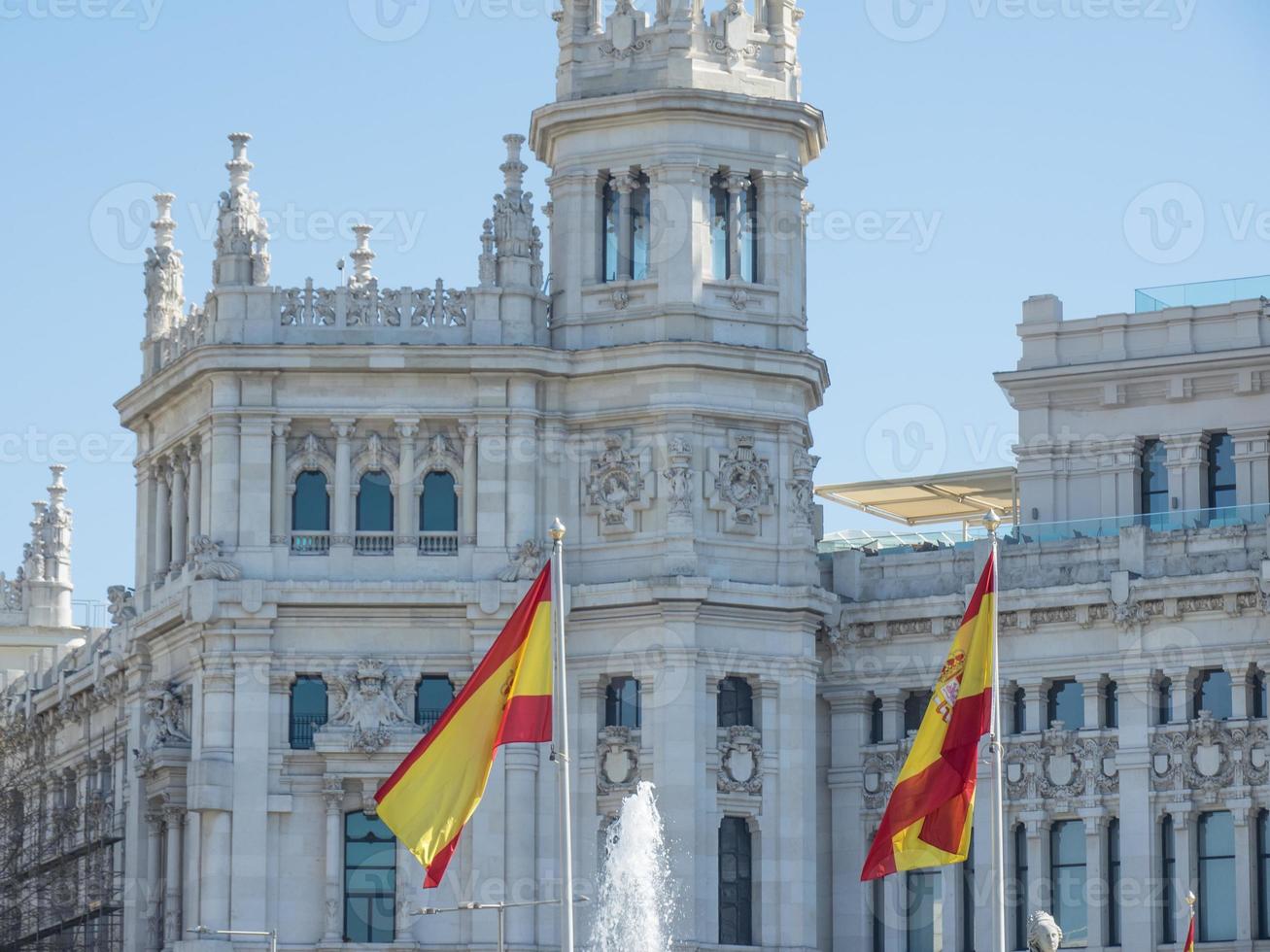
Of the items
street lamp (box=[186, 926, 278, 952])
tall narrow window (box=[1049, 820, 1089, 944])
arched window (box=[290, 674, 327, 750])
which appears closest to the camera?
street lamp (box=[186, 926, 278, 952])

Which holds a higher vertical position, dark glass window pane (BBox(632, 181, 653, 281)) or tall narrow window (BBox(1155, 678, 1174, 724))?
dark glass window pane (BBox(632, 181, 653, 281))

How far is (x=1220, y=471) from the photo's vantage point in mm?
76562

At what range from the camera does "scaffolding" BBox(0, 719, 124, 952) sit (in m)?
78.6

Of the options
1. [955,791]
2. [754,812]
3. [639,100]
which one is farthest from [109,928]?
[955,791]

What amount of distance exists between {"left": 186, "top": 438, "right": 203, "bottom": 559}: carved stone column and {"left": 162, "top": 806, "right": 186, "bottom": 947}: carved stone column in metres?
5.44

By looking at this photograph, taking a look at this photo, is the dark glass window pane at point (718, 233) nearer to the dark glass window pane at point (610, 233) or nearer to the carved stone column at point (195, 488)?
the dark glass window pane at point (610, 233)

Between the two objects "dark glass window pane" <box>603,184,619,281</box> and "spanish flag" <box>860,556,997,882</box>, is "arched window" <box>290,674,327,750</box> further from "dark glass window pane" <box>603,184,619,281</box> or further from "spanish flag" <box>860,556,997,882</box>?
"spanish flag" <box>860,556,997,882</box>

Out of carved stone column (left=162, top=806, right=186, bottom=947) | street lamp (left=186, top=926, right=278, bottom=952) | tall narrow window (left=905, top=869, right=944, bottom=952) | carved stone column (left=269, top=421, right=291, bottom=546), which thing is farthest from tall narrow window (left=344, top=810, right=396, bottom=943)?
tall narrow window (left=905, top=869, right=944, bottom=952)

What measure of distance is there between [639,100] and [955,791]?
2714 centimetres

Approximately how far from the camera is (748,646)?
71750mm

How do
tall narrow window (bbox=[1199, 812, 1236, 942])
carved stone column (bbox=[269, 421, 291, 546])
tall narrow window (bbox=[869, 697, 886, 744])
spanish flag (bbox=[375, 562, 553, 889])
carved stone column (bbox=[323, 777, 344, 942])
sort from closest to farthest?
spanish flag (bbox=[375, 562, 553, 889]) → tall narrow window (bbox=[1199, 812, 1236, 942]) → carved stone column (bbox=[323, 777, 344, 942]) → carved stone column (bbox=[269, 421, 291, 546]) → tall narrow window (bbox=[869, 697, 886, 744])

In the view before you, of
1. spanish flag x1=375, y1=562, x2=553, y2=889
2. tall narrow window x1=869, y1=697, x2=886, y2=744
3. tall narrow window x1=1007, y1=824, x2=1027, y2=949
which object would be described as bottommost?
tall narrow window x1=1007, y1=824, x2=1027, y2=949

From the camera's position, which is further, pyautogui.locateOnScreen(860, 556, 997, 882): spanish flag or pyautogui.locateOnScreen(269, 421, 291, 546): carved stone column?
pyautogui.locateOnScreen(269, 421, 291, 546): carved stone column

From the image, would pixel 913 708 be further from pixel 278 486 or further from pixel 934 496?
pixel 278 486
